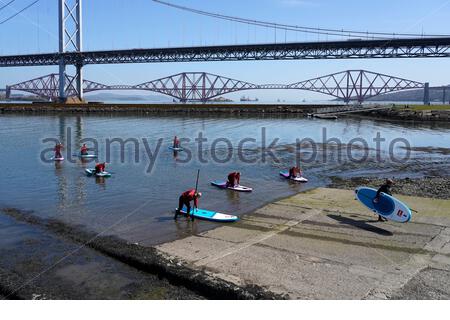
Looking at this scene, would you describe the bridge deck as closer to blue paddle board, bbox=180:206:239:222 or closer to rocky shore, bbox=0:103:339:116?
rocky shore, bbox=0:103:339:116

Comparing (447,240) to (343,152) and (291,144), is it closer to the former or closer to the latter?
(343,152)

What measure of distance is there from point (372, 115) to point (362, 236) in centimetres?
9107

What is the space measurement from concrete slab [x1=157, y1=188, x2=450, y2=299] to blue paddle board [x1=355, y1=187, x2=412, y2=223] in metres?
0.33

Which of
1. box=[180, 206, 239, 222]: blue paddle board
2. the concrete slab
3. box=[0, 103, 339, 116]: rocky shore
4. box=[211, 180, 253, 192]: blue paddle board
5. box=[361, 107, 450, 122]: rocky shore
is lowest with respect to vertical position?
the concrete slab

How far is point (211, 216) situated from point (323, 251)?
16.3 ft

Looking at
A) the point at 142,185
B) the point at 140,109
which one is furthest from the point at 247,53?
the point at 142,185

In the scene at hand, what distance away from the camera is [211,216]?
1598 centimetres

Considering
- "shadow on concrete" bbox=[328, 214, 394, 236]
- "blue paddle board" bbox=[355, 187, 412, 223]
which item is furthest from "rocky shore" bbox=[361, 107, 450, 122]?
"shadow on concrete" bbox=[328, 214, 394, 236]

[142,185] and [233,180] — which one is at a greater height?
[233,180]

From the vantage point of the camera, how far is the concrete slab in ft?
32.4

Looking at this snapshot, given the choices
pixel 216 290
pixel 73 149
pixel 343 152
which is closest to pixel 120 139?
pixel 73 149

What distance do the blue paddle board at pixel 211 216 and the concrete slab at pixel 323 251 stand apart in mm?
493

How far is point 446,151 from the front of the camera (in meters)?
41.0

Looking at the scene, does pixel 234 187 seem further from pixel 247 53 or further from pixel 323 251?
pixel 247 53
